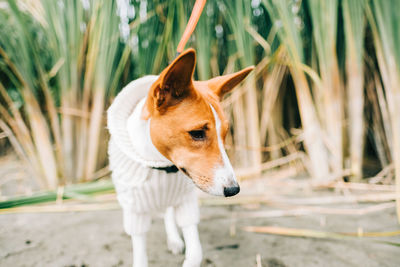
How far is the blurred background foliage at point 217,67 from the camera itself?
4.78 ft

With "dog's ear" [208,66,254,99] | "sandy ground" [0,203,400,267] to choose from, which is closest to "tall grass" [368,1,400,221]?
"sandy ground" [0,203,400,267]

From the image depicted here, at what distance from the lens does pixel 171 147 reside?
717 mm

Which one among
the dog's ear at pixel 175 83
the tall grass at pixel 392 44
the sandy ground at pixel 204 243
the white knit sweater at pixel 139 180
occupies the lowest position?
the sandy ground at pixel 204 243

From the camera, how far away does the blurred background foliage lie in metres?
1.46

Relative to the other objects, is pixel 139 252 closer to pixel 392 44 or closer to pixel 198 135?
pixel 198 135

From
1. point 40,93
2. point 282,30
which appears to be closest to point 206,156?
point 282,30

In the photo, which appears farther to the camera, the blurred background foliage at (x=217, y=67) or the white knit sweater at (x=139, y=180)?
the blurred background foliage at (x=217, y=67)

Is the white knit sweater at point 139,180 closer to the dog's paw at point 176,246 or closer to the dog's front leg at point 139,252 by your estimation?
the dog's front leg at point 139,252

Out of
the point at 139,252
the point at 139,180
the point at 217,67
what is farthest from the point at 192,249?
the point at 217,67

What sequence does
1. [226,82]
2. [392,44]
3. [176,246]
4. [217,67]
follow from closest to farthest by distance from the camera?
1. [226,82]
2. [176,246]
3. [392,44]
4. [217,67]

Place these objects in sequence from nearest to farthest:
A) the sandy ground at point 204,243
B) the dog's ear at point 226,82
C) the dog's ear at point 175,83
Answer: the dog's ear at point 175,83, the dog's ear at point 226,82, the sandy ground at point 204,243

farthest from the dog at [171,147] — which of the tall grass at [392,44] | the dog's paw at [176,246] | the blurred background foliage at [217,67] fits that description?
the tall grass at [392,44]

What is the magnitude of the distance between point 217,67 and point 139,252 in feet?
4.49

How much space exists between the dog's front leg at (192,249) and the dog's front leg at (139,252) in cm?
13
